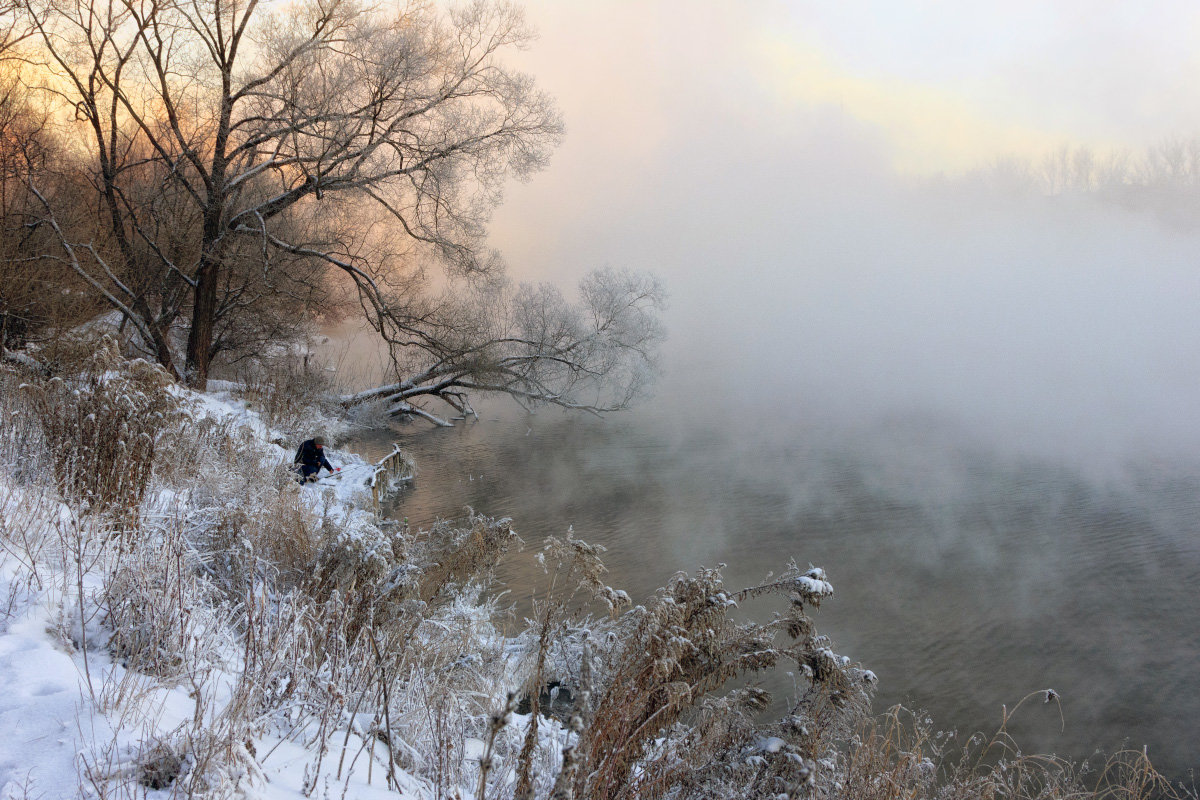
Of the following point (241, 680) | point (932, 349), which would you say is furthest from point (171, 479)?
point (932, 349)

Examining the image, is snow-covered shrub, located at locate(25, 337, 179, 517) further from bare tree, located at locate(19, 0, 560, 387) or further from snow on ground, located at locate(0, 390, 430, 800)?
bare tree, located at locate(19, 0, 560, 387)

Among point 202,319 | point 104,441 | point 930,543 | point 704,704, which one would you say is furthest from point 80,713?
point 202,319

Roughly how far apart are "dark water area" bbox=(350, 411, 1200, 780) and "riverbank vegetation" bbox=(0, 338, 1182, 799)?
2102 mm

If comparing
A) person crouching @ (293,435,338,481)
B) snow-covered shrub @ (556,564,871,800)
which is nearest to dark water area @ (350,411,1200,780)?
person crouching @ (293,435,338,481)

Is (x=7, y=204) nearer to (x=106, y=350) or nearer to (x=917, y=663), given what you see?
(x=106, y=350)

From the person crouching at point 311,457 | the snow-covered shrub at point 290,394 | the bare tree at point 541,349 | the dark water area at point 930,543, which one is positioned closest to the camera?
the dark water area at point 930,543

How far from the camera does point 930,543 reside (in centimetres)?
1278

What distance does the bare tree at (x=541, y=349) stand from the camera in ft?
63.9

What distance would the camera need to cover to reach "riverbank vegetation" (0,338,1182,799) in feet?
8.18

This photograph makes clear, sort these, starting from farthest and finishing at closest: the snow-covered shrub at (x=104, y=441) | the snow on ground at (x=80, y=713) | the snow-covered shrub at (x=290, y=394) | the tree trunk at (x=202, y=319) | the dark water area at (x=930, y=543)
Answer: the tree trunk at (x=202, y=319) < the snow-covered shrub at (x=290, y=394) < the dark water area at (x=930, y=543) < the snow-covered shrub at (x=104, y=441) < the snow on ground at (x=80, y=713)

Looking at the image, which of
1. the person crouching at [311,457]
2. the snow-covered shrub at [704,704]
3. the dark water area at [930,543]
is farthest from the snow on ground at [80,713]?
the person crouching at [311,457]

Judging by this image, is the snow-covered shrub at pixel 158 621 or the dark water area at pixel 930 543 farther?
the dark water area at pixel 930 543

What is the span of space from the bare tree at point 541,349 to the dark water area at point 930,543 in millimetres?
1623

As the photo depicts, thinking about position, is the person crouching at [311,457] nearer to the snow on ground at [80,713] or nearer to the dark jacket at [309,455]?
the dark jacket at [309,455]
